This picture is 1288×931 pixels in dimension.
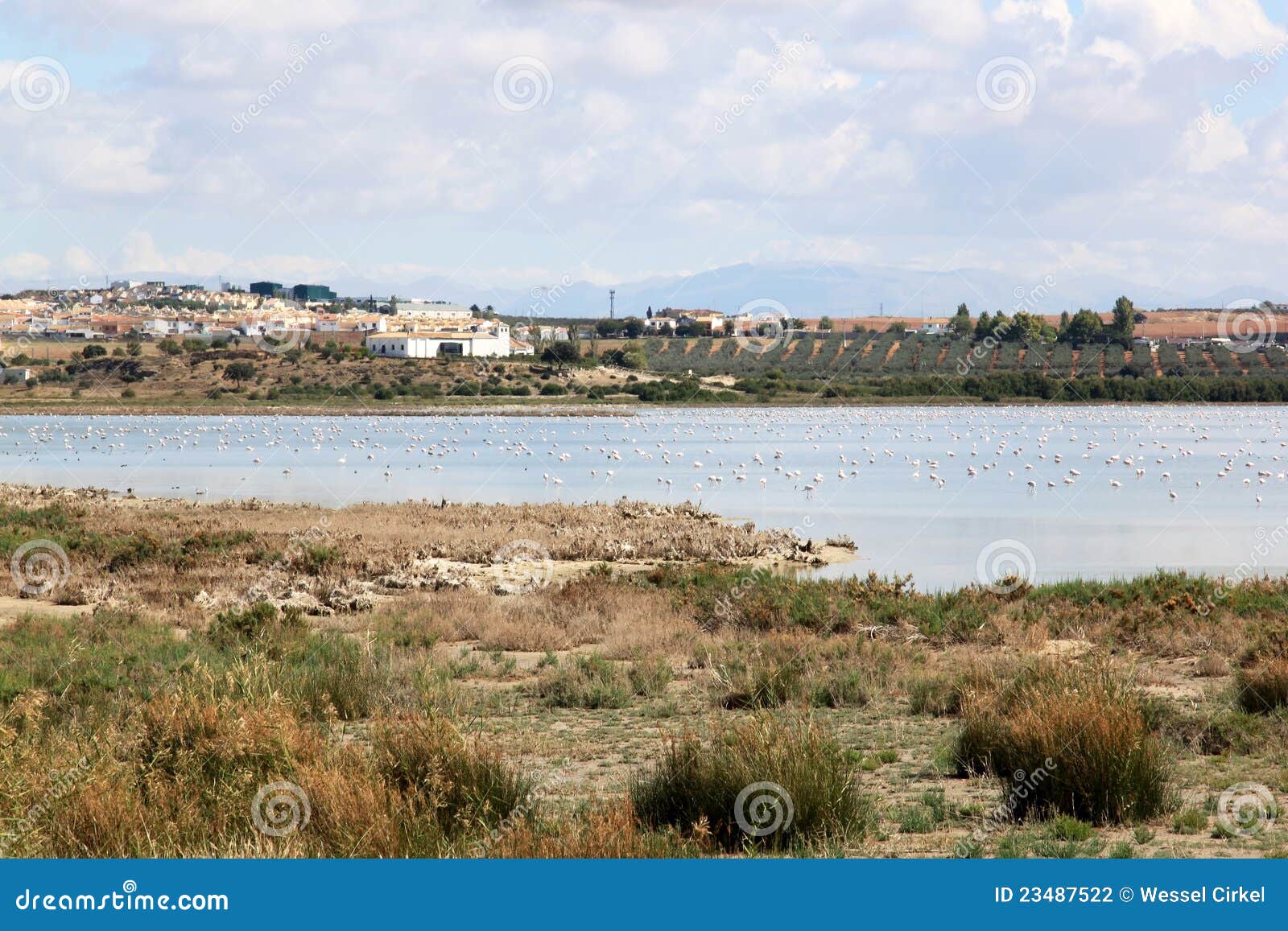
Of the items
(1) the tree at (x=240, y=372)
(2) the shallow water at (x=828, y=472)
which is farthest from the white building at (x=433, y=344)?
(2) the shallow water at (x=828, y=472)

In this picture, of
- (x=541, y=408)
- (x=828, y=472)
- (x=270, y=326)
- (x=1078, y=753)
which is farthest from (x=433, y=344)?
(x=1078, y=753)

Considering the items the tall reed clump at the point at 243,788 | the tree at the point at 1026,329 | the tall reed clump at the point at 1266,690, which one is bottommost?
the tall reed clump at the point at 1266,690

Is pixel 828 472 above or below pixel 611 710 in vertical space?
below

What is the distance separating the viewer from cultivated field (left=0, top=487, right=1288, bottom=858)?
7.18m

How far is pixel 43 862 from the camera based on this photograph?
16.5 feet

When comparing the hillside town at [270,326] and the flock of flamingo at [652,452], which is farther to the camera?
the hillside town at [270,326]

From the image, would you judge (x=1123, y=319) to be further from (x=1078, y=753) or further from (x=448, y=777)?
(x=448, y=777)

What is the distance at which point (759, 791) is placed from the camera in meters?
7.46

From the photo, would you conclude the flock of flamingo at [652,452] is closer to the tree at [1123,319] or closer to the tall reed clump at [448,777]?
the tall reed clump at [448,777]

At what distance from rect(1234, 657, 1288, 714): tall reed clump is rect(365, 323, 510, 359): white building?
100068mm

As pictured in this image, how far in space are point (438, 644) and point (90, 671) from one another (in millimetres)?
3829

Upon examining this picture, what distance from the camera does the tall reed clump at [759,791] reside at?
23.9 ft

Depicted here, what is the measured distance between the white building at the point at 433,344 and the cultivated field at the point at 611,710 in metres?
92.9

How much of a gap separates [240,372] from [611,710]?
8368 centimetres
